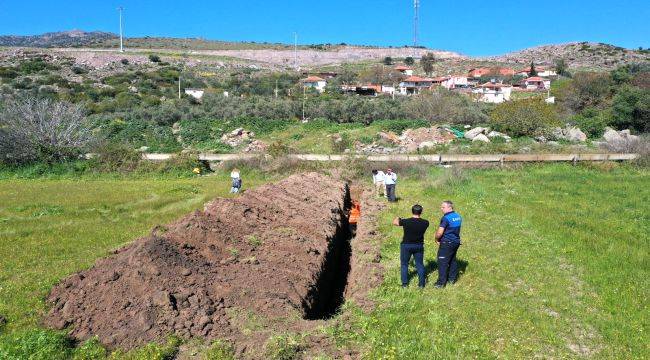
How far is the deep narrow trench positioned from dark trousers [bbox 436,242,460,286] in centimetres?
201

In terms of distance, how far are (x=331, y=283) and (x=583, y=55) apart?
144664mm

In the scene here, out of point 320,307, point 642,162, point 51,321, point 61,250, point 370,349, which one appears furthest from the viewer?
point 642,162

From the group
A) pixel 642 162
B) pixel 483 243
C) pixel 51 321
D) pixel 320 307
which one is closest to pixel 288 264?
pixel 320 307

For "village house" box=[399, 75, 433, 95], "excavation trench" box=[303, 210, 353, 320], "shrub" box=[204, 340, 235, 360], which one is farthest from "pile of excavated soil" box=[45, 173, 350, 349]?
"village house" box=[399, 75, 433, 95]

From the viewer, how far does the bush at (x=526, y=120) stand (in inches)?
1569

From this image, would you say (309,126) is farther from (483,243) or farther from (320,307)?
(320,307)

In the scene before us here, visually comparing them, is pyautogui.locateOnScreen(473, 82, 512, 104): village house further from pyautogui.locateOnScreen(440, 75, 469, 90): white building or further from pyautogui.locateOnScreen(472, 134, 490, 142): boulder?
pyautogui.locateOnScreen(472, 134, 490, 142): boulder

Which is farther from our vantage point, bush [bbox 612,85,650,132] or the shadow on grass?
bush [bbox 612,85,650,132]

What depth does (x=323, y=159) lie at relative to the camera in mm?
29094

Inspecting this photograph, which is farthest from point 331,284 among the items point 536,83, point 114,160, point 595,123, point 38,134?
point 536,83

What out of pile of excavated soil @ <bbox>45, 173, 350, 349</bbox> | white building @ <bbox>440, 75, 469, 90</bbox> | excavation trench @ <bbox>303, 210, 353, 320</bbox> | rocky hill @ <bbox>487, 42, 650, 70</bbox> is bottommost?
excavation trench @ <bbox>303, 210, 353, 320</bbox>

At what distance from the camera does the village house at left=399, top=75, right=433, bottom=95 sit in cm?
8803

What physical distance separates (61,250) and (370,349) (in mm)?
8965

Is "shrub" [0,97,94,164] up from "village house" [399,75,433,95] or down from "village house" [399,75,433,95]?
down
